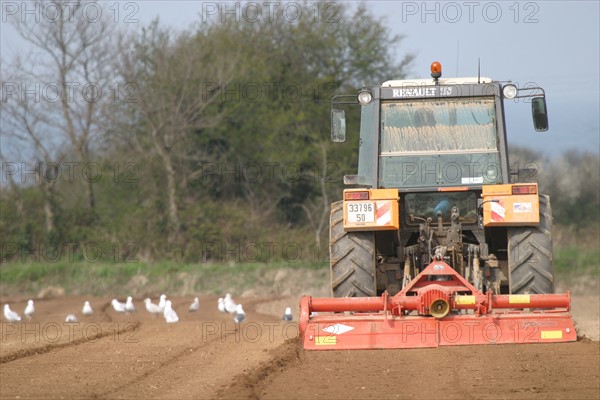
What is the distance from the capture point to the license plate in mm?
10180

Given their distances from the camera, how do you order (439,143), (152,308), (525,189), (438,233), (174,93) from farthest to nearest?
(174,93) < (152,308) < (439,143) < (438,233) < (525,189)

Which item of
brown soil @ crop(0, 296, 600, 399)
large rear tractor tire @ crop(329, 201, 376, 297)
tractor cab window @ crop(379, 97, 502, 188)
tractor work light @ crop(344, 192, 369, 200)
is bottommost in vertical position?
brown soil @ crop(0, 296, 600, 399)

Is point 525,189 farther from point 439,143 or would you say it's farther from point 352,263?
point 352,263

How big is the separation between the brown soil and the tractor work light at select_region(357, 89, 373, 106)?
2.84 meters

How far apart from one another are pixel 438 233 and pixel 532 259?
1088 mm

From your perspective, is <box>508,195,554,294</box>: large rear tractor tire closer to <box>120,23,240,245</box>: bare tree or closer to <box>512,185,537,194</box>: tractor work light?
<box>512,185,537,194</box>: tractor work light

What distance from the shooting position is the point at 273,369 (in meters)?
8.95

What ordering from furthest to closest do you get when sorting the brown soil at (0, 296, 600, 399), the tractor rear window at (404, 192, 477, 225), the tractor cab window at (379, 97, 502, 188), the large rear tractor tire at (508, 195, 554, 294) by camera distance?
the tractor rear window at (404, 192, 477, 225) < the tractor cab window at (379, 97, 502, 188) < the large rear tractor tire at (508, 195, 554, 294) < the brown soil at (0, 296, 600, 399)

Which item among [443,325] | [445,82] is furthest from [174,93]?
[443,325]

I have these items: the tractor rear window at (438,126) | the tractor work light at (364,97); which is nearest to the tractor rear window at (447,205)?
the tractor rear window at (438,126)

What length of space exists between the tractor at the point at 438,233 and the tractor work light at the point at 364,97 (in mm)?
15

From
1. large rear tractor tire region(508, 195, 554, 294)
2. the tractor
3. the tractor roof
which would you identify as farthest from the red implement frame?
the tractor roof

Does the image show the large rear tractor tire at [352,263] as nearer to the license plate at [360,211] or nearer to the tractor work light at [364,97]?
the license plate at [360,211]

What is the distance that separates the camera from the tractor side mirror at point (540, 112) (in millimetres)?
10922
